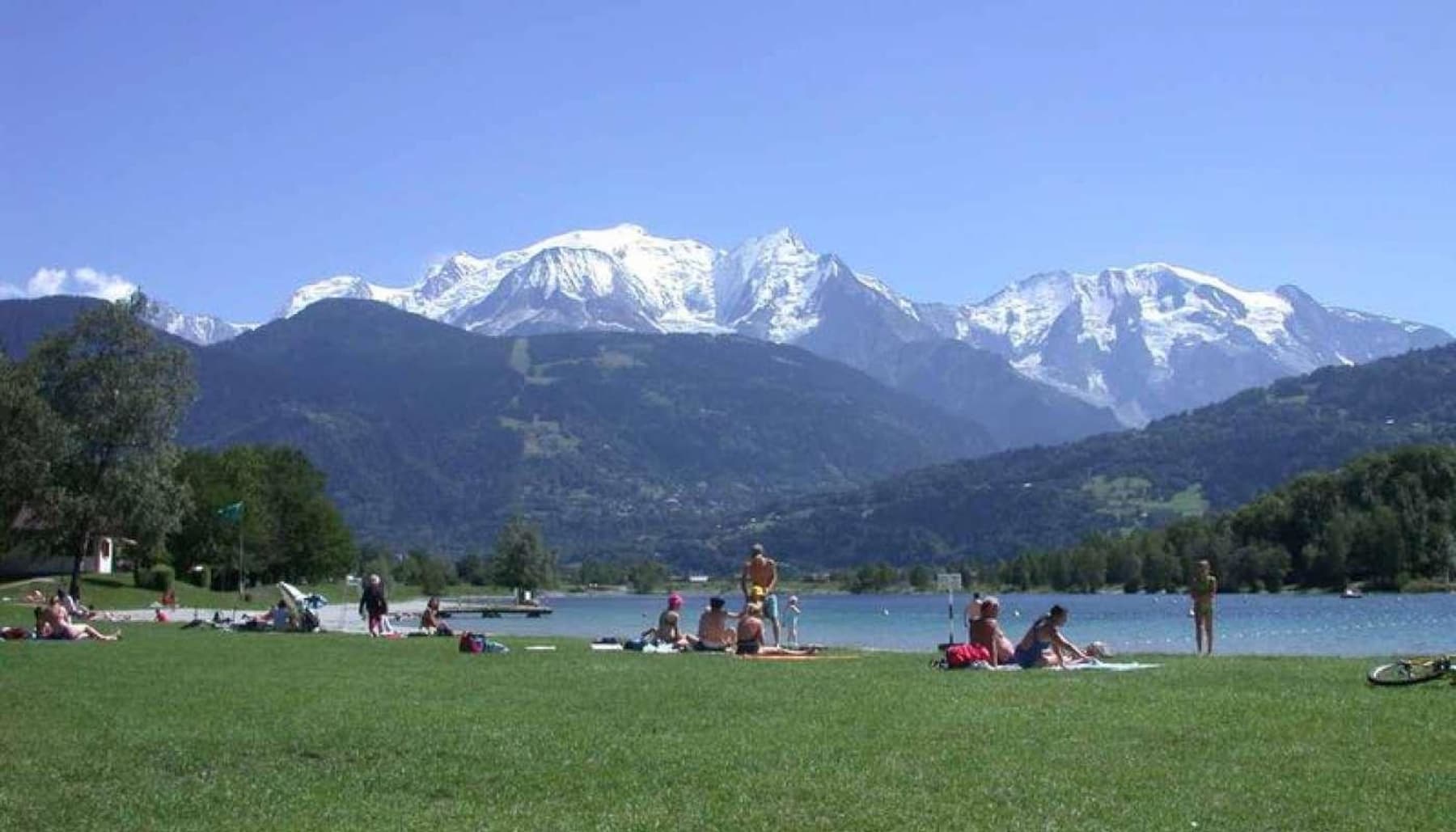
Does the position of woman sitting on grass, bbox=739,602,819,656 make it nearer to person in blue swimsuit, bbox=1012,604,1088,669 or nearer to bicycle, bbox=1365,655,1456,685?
person in blue swimsuit, bbox=1012,604,1088,669

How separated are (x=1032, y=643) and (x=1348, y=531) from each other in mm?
130934

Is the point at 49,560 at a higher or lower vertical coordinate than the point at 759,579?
higher

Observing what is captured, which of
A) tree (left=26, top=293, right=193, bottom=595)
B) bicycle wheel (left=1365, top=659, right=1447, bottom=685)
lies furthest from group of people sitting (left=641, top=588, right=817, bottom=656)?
tree (left=26, top=293, right=193, bottom=595)

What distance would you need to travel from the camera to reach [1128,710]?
58.3 ft

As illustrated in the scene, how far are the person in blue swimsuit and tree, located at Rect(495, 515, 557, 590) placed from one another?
133160mm

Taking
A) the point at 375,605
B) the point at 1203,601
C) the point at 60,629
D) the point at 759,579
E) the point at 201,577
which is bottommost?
the point at 60,629

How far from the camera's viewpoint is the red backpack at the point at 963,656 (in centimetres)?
2616

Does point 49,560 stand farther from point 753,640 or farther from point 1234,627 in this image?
point 753,640

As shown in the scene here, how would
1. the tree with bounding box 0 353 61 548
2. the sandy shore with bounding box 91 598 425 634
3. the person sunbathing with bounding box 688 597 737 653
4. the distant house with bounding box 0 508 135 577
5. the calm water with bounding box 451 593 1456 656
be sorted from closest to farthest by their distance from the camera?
the person sunbathing with bounding box 688 597 737 653 → the calm water with bounding box 451 593 1456 656 → the sandy shore with bounding box 91 598 425 634 → the tree with bounding box 0 353 61 548 → the distant house with bounding box 0 508 135 577

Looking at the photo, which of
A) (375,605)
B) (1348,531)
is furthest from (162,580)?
(1348,531)

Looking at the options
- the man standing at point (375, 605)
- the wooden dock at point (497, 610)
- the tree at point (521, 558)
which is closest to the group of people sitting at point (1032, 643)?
the man standing at point (375, 605)

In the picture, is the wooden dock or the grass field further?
the wooden dock

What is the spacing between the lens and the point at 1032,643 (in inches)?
1065

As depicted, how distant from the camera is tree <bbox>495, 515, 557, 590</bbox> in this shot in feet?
518
